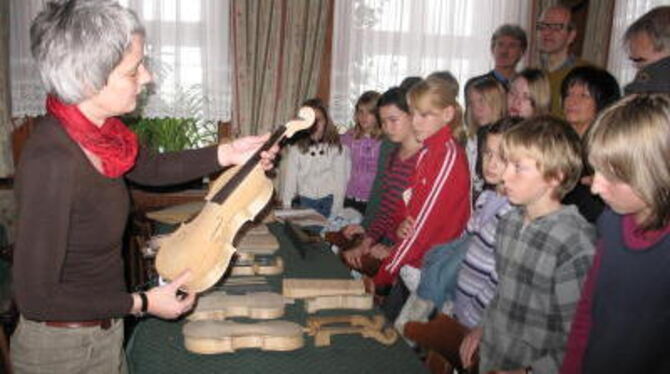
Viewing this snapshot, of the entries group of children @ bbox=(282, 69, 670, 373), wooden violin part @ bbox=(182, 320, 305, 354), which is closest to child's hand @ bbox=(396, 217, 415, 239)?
group of children @ bbox=(282, 69, 670, 373)

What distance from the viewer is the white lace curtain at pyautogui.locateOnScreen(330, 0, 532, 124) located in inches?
203

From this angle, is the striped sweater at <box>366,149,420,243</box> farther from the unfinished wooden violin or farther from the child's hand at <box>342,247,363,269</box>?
the unfinished wooden violin

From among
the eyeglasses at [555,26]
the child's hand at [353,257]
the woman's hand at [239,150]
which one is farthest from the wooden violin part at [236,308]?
the eyeglasses at [555,26]

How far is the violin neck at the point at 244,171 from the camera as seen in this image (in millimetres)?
1678

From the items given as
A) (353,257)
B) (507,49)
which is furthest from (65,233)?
(507,49)

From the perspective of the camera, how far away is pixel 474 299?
2.25 meters

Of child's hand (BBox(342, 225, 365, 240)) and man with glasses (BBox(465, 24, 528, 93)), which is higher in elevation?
man with glasses (BBox(465, 24, 528, 93))

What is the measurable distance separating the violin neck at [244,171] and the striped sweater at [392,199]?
147 centimetres

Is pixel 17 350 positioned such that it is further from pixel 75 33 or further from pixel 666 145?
pixel 666 145

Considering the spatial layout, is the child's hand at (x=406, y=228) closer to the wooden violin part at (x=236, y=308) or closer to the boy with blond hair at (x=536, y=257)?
the boy with blond hair at (x=536, y=257)

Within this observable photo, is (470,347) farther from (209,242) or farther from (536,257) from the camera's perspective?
(209,242)

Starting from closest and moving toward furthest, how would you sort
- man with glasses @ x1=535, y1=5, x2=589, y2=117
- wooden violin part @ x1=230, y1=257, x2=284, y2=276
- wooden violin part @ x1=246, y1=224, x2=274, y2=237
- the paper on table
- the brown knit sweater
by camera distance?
the brown knit sweater → wooden violin part @ x1=230, y1=257, x2=284, y2=276 → wooden violin part @ x1=246, y1=224, x2=274, y2=237 → the paper on table → man with glasses @ x1=535, y1=5, x2=589, y2=117

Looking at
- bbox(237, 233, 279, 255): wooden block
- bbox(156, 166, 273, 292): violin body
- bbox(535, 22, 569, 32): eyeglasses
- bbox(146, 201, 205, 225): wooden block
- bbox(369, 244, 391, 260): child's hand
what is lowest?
bbox(369, 244, 391, 260): child's hand

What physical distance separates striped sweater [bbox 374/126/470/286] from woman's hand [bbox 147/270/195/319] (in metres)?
1.39
